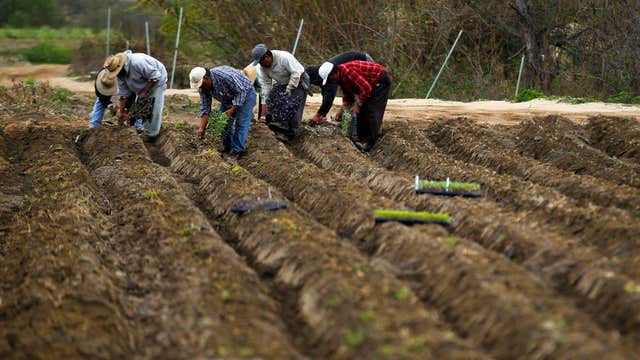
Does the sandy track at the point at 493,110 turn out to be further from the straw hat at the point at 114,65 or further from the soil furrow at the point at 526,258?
the soil furrow at the point at 526,258

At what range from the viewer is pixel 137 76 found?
1341cm

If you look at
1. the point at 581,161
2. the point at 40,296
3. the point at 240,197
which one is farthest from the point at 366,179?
the point at 40,296

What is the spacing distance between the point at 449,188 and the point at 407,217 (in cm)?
149

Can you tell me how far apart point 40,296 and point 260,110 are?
8.08m

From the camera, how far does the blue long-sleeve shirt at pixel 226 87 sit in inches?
483

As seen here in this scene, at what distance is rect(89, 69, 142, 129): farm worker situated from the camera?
530 inches

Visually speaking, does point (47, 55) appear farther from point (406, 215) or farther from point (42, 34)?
point (406, 215)

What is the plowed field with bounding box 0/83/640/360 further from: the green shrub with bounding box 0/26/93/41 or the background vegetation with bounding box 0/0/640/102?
the green shrub with bounding box 0/26/93/41

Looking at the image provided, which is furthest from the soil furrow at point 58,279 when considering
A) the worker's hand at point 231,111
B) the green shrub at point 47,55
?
the green shrub at point 47,55

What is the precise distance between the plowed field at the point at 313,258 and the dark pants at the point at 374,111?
1.07 m

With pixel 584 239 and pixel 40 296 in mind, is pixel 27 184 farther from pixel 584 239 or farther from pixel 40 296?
pixel 584 239

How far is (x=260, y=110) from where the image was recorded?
581 inches

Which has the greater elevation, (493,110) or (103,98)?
(103,98)

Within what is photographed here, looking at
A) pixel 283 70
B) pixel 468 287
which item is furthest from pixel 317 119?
pixel 468 287
